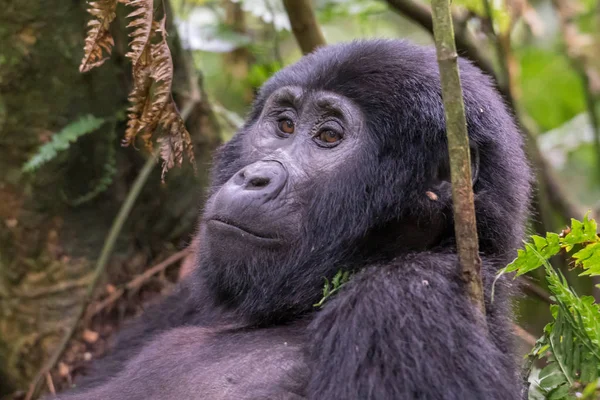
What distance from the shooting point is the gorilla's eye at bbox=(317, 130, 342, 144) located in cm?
270

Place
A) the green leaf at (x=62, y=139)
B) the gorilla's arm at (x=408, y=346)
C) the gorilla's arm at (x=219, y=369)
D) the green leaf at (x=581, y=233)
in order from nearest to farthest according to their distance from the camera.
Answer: the gorilla's arm at (x=408, y=346), the green leaf at (x=581, y=233), the gorilla's arm at (x=219, y=369), the green leaf at (x=62, y=139)

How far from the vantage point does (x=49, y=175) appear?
377 centimetres

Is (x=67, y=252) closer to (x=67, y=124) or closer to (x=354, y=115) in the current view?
(x=67, y=124)

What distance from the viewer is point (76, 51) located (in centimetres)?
368

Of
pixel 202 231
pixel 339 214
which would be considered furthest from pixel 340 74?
pixel 202 231

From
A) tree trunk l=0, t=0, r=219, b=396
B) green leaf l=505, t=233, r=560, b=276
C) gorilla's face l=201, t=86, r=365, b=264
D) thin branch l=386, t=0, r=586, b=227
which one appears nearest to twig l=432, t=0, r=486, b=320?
green leaf l=505, t=233, r=560, b=276

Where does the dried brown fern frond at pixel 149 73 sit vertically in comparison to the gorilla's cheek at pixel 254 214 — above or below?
above

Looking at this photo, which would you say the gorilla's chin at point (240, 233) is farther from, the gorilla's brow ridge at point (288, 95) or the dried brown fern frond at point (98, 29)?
the dried brown fern frond at point (98, 29)

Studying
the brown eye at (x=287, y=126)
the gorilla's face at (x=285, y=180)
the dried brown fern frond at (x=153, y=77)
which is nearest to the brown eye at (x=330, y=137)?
the gorilla's face at (x=285, y=180)

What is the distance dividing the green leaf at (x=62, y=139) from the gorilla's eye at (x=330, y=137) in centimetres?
142

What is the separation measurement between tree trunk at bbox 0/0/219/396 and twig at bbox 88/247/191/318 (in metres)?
0.13

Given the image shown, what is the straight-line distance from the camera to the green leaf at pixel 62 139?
346 centimetres

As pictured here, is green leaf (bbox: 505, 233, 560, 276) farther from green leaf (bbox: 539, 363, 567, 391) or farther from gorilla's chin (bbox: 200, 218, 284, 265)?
gorilla's chin (bbox: 200, 218, 284, 265)

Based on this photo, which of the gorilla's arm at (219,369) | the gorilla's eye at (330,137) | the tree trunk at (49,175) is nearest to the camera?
the gorilla's arm at (219,369)
